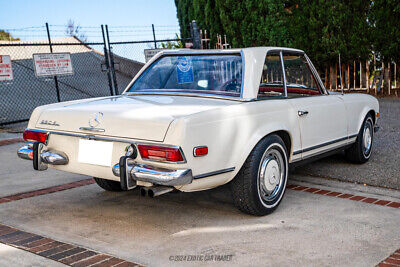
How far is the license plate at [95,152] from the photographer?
3.68m

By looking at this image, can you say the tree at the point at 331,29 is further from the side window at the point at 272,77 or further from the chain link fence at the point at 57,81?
the side window at the point at 272,77

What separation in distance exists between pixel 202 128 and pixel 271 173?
0.98m

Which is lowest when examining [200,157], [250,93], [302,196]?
[302,196]

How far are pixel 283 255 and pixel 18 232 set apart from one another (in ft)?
6.91

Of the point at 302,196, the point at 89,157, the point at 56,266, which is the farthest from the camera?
the point at 302,196

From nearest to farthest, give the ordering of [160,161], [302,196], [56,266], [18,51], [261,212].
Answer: [56,266], [160,161], [261,212], [302,196], [18,51]

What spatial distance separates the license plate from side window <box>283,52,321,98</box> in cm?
197

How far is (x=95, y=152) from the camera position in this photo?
375 centimetres

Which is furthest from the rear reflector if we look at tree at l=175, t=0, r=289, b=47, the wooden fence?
tree at l=175, t=0, r=289, b=47

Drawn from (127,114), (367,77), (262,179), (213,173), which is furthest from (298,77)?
(367,77)

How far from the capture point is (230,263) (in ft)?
10.3

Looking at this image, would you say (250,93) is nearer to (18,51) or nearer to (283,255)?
(283,255)

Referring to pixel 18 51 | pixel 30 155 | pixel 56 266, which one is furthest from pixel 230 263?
pixel 18 51

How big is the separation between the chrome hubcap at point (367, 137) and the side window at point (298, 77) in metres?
1.21
